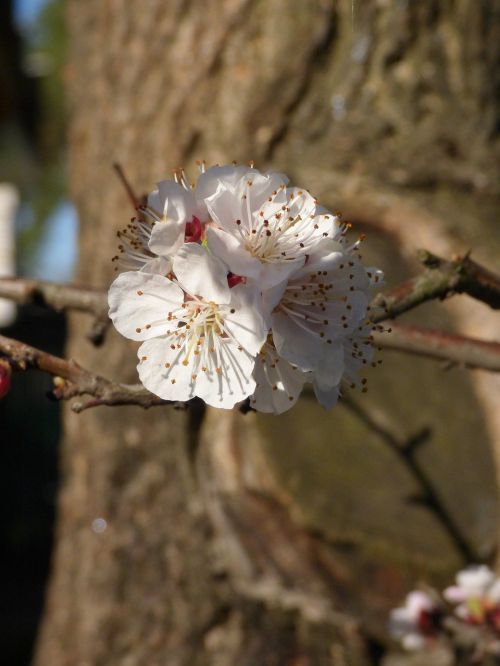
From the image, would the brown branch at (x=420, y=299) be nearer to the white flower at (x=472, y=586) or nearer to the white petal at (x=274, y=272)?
the white petal at (x=274, y=272)

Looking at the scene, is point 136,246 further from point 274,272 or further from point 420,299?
point 420,299

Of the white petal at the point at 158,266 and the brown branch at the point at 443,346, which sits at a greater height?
the brown branch at the point at 443,346

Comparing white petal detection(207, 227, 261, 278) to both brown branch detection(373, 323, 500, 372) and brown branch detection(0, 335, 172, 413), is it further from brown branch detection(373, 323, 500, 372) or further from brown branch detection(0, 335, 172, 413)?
brown branch detection(373, 323, 500, 372)

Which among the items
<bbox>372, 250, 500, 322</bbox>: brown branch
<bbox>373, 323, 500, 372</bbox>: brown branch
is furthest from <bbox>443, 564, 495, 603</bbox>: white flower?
<bbox>372, 250, 500, 322</bbox>: brown branch

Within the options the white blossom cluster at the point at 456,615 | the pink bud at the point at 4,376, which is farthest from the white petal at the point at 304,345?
the white blossom cluster at the point at 456,615

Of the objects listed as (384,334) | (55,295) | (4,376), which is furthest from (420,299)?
(55,295)
